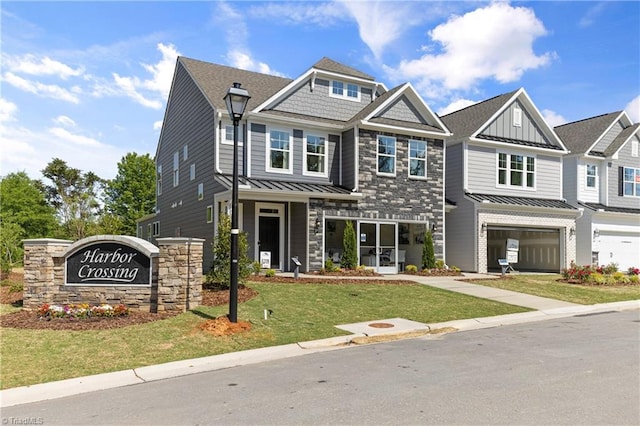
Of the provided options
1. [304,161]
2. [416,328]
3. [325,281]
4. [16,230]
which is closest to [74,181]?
[16,230]

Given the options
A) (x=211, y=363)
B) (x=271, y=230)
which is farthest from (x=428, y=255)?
(x=211, y=363)

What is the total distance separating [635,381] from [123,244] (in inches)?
388

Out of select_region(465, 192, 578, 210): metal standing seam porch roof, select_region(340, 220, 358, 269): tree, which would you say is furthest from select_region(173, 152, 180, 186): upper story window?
select_region(465, 192, 578, 210): metal standing seam porch roof

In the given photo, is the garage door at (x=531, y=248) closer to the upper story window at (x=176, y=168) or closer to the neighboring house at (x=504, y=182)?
the neighboring house at (x=504, y=182)

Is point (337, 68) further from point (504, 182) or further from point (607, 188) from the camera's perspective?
point (607, 188)

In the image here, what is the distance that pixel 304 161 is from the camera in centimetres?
2061

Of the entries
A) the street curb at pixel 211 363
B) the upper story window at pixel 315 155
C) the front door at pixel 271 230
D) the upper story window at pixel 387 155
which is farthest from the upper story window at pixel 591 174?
the street curb at pixel 211 363

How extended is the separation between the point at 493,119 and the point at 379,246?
8591 mm

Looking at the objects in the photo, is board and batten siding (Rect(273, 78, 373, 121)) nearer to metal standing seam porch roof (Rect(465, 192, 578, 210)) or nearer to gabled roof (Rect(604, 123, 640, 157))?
metal standing seam porch roof (Rect(465, 192, 578, 210))

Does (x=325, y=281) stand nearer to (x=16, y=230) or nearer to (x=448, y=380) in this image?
(x=448, y=380)

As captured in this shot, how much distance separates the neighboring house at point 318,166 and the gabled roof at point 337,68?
0.07 metres

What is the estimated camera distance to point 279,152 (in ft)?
66.1

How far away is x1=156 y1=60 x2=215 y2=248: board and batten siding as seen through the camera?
20328 millimetres

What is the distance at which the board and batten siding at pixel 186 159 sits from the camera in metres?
20.3
